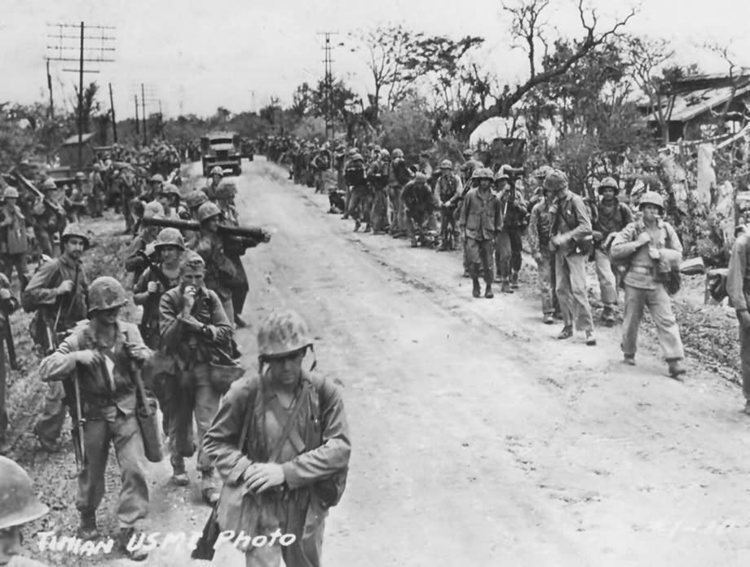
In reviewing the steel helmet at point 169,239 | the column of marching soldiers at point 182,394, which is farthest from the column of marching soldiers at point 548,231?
the steel helmet at point 169,239

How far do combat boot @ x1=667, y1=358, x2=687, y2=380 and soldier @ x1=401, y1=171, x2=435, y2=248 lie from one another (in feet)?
30.0

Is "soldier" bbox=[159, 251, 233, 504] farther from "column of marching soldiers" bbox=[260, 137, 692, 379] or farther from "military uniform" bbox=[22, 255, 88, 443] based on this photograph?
"column of marching soldiers" bbox=[260, 137, 692, 379]

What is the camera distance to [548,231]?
11883 mm

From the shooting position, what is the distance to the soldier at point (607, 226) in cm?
1217

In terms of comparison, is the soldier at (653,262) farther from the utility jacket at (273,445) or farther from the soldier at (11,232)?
the soldier at (11,232)

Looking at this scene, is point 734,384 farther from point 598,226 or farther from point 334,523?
point 334,523

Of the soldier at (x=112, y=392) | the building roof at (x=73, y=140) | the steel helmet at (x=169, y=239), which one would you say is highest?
the building roof at (x=73, y=140)

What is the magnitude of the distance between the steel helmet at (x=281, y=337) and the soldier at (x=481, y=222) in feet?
30.4

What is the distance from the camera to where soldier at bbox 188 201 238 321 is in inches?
419

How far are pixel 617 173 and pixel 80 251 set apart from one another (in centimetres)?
1464

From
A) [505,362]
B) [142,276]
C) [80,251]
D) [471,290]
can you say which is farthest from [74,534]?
[471,290]

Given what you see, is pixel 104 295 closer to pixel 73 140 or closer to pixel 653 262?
pixel 653 262

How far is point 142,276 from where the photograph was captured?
936 centimetres

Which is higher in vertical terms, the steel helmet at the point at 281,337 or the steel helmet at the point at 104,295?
the steel helmet at the point at 281,337
